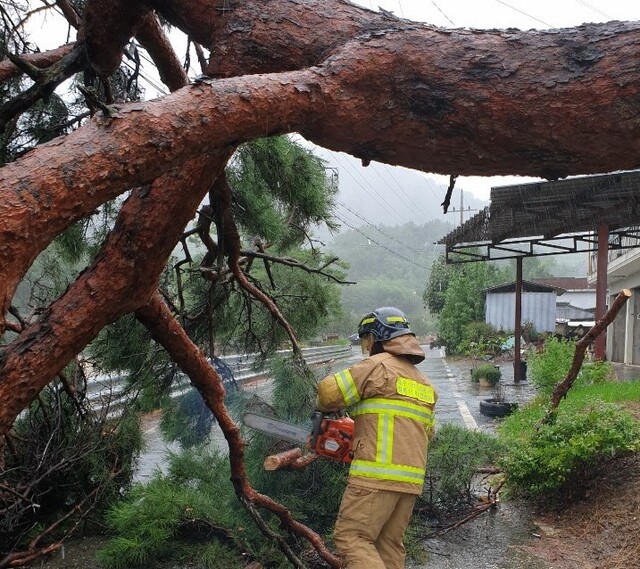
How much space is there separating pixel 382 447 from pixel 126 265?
1683 millimetres

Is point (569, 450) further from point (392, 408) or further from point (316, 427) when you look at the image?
point (316, 427)

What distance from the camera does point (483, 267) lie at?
30500mm

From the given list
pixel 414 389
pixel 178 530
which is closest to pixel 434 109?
pixel 414 389

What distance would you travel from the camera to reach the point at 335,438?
350 centimetres

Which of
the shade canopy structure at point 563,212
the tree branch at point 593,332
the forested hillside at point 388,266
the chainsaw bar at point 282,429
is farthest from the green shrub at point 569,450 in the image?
the forested hillside at point 388,266

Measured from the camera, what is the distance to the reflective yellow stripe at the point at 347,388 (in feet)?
10.7

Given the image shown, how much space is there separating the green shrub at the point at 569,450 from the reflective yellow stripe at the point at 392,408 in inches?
83.8

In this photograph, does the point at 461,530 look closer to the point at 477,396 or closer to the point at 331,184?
the point at 331,184

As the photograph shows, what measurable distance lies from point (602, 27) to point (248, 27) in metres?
1.30

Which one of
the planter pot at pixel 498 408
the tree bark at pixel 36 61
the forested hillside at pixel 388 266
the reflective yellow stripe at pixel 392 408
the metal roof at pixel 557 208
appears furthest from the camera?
the forested hillside at pixel 388 266

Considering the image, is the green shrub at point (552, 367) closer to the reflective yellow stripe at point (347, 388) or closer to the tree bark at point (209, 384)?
the tree bark at point (209, 384)

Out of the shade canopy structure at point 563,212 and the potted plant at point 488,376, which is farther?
the potted plant at point 488,376

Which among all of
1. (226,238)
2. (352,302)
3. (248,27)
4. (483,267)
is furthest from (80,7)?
(352,302)

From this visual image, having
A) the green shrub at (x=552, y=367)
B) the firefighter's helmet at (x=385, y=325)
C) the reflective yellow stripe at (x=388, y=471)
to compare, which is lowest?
the green shrub at (x=552, y=367)
